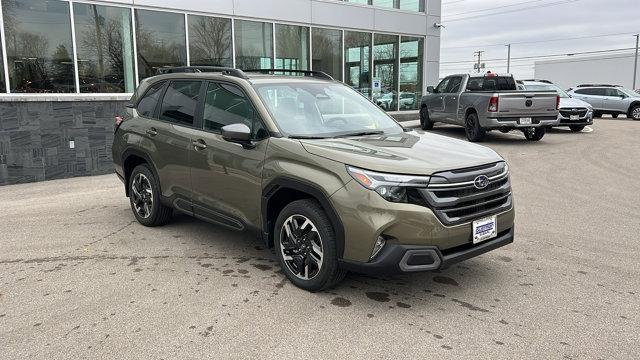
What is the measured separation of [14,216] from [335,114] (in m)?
4.98

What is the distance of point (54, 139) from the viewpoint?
10273 millimetres

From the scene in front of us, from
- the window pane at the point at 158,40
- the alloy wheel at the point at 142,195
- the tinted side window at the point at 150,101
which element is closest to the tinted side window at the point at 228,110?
the tinted side window at the point at 150,101

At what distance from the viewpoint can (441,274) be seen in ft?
14.7

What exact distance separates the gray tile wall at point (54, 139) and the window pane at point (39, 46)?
1.07 meters

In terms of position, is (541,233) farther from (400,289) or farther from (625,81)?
(625,81)

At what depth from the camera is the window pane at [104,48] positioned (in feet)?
38.0

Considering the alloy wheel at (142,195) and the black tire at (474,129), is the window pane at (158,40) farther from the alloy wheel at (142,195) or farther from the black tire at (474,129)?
the black tire at (474,129)

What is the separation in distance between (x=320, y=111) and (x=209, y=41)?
10.2 m

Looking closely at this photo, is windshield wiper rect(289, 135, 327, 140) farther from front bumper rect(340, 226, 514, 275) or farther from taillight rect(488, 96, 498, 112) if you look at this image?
taillight rect(488, 96, 498, 112)

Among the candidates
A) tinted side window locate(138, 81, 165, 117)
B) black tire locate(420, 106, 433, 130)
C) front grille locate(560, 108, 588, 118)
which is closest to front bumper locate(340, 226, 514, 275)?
tinted side window locate(138, 81, 165, 117)

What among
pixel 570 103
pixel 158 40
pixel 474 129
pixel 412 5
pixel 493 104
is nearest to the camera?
pixel 158 40

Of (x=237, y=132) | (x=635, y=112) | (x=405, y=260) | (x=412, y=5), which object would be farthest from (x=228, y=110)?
(x=635, y=112)

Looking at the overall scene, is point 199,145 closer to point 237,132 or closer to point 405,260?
point 237,132

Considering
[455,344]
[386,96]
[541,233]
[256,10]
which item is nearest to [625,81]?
[386,96]
